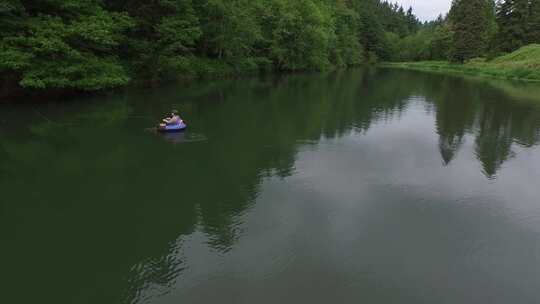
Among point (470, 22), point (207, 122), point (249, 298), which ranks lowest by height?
point (249, 298)

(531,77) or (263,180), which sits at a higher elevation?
(531,77)

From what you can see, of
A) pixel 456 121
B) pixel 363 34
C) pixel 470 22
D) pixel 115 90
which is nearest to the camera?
pixel 456 121

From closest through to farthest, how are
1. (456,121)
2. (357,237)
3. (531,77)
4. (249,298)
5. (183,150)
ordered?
(249,298) → (357,237) → (183,150) → (456,121) → (531,77)

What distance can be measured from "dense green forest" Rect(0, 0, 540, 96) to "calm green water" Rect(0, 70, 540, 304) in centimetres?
370

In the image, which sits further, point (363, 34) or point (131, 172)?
point (363, 34)

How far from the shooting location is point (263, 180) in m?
13.8

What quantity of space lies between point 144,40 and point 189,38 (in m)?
4.01

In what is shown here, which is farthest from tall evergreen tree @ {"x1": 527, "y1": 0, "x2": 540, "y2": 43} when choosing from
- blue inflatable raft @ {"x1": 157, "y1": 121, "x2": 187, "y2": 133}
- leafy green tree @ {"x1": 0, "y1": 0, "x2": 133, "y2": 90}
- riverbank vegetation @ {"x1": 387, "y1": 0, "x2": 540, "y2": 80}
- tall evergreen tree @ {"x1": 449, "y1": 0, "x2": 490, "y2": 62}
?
blue inflatable raft @ {"x1": 157, "y1": 121, "x2": 187, "y2": 133}

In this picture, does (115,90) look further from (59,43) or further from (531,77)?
(531,77)

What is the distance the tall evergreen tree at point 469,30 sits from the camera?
247 feet

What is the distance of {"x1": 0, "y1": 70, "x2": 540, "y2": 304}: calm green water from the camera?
7891 mm

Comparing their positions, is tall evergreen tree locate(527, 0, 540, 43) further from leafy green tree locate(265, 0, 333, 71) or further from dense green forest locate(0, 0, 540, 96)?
leafy green tree locate(265, 0, 333, 71)

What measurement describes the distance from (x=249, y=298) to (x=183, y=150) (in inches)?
407

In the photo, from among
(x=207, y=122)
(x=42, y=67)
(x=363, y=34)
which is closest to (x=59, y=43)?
(x=42, y=67)
